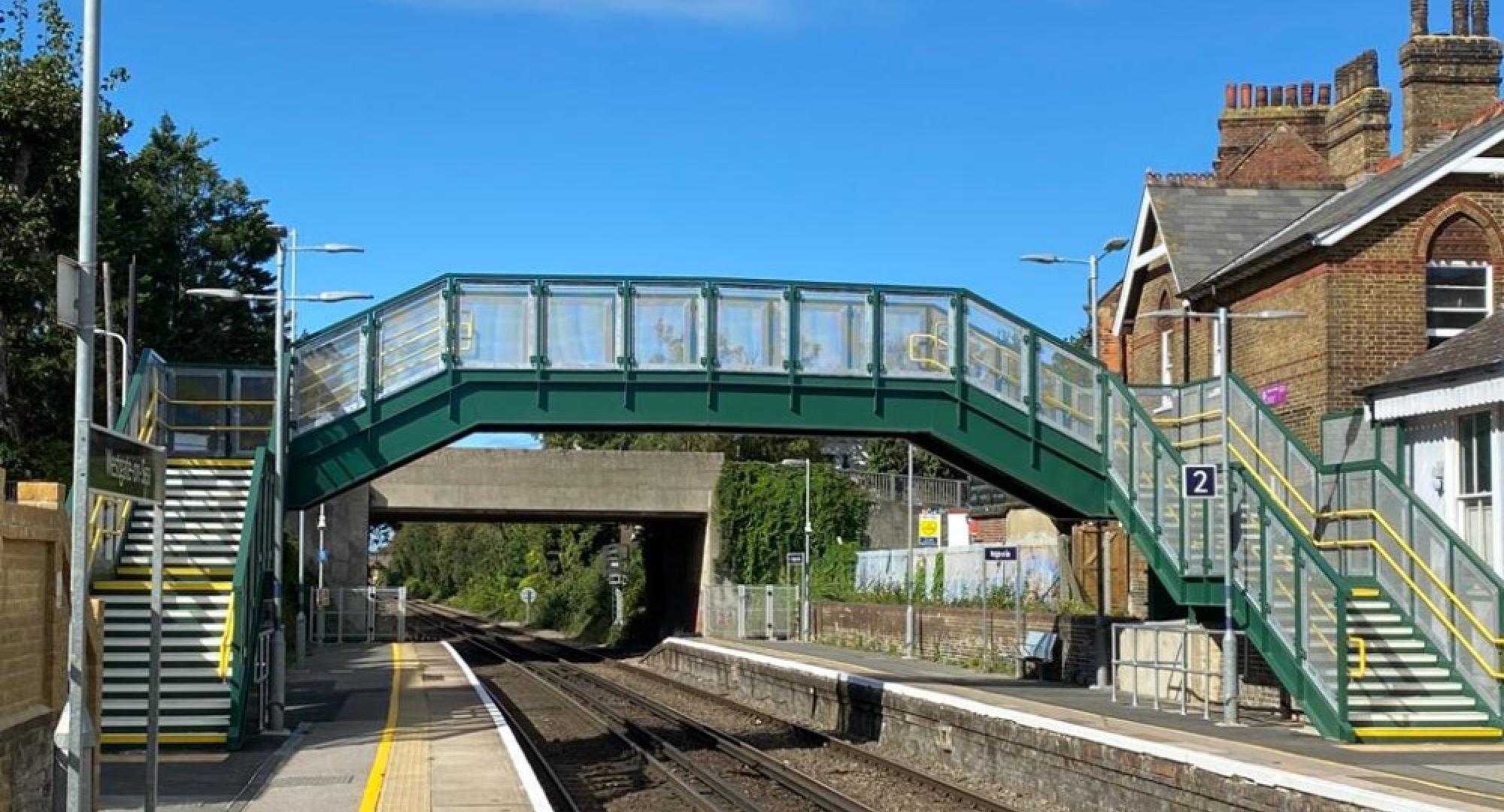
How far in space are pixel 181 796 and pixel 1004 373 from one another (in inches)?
476

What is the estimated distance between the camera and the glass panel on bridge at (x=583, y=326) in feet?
72.7

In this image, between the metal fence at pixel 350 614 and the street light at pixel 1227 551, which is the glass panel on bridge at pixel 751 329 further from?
the metal fence at pixel 350 614

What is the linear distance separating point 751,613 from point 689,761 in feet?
83.2

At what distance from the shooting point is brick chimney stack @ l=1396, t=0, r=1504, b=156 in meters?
26.9

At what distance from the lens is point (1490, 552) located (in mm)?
19516

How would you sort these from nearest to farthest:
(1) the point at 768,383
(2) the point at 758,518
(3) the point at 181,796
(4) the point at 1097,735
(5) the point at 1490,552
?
(3) the point at 181,796
(4) the point at 1097,735
(5) the point at 1490,552
(1) the point at 768,383
(2) the point at 758,518

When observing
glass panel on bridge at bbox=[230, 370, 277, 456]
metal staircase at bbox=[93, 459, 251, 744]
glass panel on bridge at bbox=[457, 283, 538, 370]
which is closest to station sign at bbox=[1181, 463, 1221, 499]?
glass panel on bridge at bbox=[457, 283, 538, 370]

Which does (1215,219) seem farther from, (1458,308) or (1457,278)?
(1458,308)


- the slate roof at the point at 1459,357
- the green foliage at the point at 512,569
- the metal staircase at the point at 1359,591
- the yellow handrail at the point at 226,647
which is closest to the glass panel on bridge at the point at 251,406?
the yellow handrail at the point at 226,647

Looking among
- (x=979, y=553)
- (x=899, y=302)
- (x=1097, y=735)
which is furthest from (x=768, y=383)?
(x=979, y=553)

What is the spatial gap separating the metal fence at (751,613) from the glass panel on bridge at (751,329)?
24051mm

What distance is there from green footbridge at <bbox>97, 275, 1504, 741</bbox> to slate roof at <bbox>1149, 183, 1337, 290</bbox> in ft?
15.7

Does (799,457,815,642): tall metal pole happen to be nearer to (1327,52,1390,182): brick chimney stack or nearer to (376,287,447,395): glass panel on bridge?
(1327,52,1390,182): brick chimney stack

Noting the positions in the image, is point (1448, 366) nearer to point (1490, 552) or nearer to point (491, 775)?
point (1490, 552)
